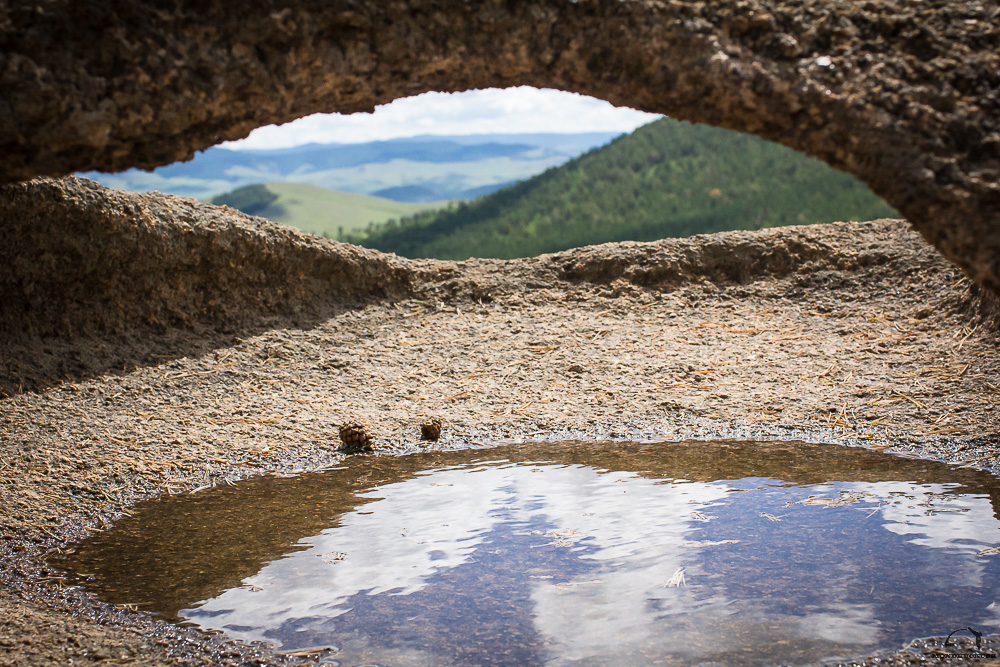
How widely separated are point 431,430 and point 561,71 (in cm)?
252

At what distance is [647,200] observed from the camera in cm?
1728

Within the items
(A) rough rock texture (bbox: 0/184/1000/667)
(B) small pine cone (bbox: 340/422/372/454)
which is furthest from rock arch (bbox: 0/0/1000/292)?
(B) small pine cone (bbox: 340/422/372/454)

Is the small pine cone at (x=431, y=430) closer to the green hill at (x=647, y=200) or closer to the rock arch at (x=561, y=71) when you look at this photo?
the rock arch at (x=561, y=71)

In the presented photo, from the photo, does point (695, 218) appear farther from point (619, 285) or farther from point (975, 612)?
point (975, 612)

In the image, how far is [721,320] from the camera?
633 cm

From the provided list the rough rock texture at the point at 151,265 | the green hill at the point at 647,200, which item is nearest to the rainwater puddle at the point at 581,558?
the rough rock texture at the point at 151,265

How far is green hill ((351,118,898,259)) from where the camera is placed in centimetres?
1495

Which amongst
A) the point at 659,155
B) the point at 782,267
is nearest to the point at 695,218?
the point at 659,155

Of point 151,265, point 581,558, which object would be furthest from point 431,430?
point 151,265

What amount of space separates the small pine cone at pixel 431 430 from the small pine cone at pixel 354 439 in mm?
298

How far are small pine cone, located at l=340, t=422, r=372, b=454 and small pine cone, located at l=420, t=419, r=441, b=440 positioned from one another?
0.98 feet

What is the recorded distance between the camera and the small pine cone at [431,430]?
4605mm

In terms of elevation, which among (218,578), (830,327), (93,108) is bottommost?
(218,578)

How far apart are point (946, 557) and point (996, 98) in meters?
1.60
